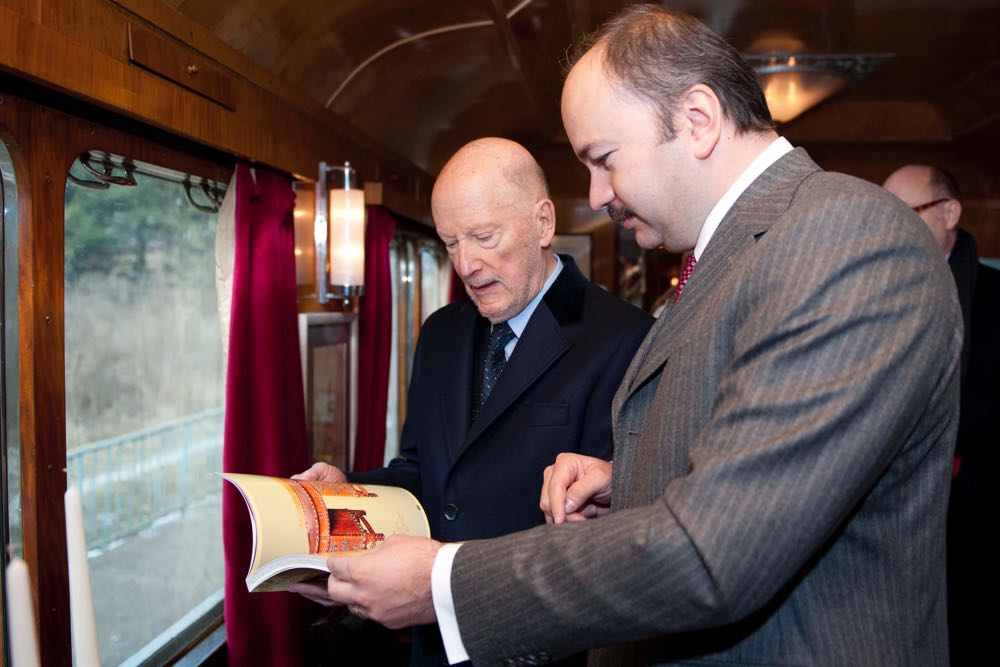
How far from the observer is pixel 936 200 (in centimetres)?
382

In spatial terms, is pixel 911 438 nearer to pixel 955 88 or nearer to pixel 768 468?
pixel 768 468

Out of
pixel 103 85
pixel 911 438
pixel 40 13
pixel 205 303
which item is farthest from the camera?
pixel 205 303

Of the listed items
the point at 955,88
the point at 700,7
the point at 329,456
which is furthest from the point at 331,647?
the point at 955,88

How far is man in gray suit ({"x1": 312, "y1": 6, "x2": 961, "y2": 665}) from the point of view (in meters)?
0.95

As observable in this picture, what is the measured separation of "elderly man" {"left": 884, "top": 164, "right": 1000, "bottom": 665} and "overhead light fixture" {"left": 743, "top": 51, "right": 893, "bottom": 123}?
1737 mm

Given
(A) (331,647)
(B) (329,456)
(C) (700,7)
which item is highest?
(C) (700,7)

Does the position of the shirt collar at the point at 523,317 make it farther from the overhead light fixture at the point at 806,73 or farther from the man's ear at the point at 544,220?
the overhead light fixture at the point at 806,73

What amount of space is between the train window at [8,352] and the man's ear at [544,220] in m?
1.37

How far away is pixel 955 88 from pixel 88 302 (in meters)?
7.05

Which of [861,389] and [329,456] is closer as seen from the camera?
[861,389]

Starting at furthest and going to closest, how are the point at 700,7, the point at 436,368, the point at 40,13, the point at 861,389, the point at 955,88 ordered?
the point at 955,88, the point at 700,7, the point at 436,368, the point at 40,13, the point at 861,389

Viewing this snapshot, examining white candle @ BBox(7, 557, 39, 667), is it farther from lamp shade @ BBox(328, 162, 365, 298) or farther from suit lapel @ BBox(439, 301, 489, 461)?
lamp shade @ BBox(328, 162, 365, 298)

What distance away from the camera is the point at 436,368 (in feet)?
7.85

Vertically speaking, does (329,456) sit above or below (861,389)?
below
